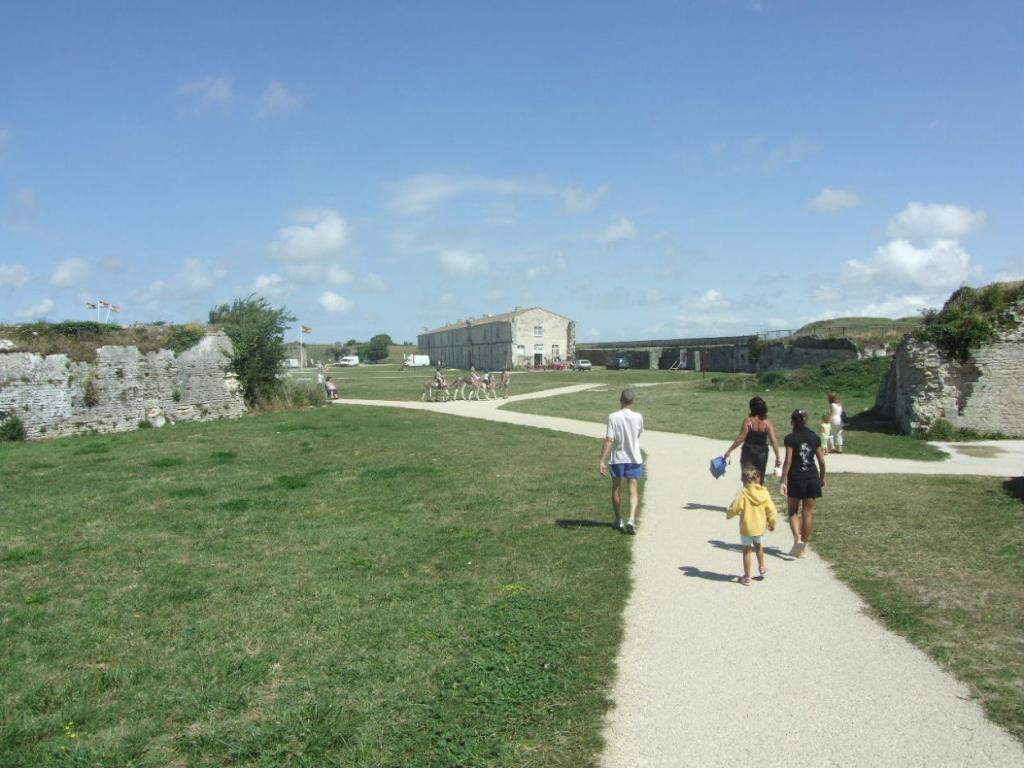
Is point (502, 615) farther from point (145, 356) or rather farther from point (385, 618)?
point (145, 356)

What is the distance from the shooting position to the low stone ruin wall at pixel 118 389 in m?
19.2

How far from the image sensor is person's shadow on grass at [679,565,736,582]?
23.1 ft

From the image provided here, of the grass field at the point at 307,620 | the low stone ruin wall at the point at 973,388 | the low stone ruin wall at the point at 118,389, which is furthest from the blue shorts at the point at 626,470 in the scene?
the low stone ruin wall at the point at 118,389

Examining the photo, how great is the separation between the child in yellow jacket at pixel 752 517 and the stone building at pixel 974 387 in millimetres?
12896

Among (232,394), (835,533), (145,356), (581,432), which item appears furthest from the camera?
(232,394)

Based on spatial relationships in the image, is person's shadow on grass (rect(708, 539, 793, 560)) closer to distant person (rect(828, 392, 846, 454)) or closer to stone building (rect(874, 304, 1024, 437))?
distant person (rect(828, 392, 846, 454))

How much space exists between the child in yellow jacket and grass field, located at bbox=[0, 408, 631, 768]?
1.18 m

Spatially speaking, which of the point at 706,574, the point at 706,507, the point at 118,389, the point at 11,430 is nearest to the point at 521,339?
the point at 118,389

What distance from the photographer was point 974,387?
17.4 metres

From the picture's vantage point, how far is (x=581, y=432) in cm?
2033

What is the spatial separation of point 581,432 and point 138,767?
1689 cm

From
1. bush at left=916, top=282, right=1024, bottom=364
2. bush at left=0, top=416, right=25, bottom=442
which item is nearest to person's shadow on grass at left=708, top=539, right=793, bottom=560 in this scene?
bush at left=916, top=282, right=1024, bottom=364

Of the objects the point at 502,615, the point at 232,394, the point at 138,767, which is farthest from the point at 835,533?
the point at 232,394

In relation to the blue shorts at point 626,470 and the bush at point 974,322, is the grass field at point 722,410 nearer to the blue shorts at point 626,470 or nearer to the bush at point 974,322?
the bush at point 974,322
